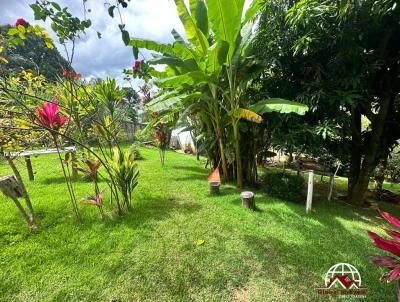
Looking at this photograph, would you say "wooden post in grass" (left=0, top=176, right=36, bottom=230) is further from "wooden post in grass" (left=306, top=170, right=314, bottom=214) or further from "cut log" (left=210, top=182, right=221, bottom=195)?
"wooden post in grass" (left=306, top=170, right=314, bottom=214)

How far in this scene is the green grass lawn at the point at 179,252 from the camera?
201cm

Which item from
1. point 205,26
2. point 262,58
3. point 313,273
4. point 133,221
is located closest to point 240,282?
point 313,273

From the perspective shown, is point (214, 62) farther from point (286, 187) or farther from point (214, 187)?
point (286, 187)

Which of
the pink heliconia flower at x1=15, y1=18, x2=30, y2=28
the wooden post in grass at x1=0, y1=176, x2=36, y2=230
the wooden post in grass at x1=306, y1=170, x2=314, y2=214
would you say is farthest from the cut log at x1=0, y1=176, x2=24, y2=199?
the wooden post in grass at x1=306, y1=170, x2=314, y2=214

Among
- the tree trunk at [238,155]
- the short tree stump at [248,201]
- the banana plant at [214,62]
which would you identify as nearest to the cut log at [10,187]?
the banana plant at [214,62]

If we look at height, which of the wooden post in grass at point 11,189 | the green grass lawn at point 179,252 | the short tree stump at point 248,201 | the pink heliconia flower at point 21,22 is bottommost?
the green grass lawn at point 179,252

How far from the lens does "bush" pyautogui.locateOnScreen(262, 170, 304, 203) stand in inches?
177

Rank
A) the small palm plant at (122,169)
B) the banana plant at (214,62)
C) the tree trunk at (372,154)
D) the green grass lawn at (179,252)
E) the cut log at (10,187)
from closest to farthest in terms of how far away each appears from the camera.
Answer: the green grass lawn at (179,252) → the cut log at (10,187) → the small palm plant at (122,169) → the banana plant at (214,62) → the tree trunk at (372,154)

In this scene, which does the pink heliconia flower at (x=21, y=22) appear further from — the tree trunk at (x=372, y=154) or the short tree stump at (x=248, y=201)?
the tree trunk at (x=372, y=154)

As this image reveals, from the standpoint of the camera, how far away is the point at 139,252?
8.16 ft

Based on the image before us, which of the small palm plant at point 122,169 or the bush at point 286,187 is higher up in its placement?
the small palm plant at point 122,169

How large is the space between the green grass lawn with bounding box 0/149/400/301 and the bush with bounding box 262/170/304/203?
54 centimetres

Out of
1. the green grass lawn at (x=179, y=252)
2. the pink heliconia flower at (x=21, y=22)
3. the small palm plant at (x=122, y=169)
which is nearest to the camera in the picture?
the pink heliconia flower at (x=21, y=22)

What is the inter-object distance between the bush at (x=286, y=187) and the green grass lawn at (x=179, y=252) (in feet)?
1.77
